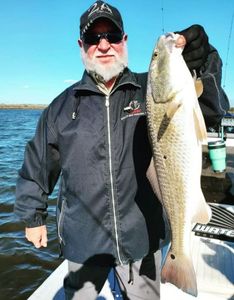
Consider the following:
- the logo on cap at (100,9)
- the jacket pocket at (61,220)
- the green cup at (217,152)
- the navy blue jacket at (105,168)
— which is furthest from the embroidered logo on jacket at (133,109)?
the green cup at (217,152)

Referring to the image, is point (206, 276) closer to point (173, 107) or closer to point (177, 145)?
point (177, 145)

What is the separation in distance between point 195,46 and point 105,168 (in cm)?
112

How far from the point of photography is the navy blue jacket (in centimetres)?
282

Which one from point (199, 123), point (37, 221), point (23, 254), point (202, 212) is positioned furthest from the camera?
point (23, 254)

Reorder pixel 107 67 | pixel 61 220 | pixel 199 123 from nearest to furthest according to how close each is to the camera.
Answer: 1. pixel 199 123
2. pixel 107 67
3. pixel 61 220

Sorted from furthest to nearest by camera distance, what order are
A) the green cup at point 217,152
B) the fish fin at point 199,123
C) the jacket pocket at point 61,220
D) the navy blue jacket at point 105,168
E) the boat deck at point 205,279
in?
the green cup at point 217,152
the boat deck at point 205,279
the jacket pocket at point 61,220
the navy blue jacket at point 105,168
the fish fin at point 199,123

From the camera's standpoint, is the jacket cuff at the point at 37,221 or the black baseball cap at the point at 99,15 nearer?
the black baseball cap at the point at 99,15

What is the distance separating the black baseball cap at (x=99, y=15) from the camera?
2918mm

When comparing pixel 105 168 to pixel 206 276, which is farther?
pixel 206 276

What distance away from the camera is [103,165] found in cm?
283

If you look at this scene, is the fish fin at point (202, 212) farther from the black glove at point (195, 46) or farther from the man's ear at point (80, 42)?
the man's ear at point (80, 42)

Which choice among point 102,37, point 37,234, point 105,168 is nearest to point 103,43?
point 102,37

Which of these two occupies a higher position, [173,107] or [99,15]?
[99,15]

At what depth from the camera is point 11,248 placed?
6.99 metres
